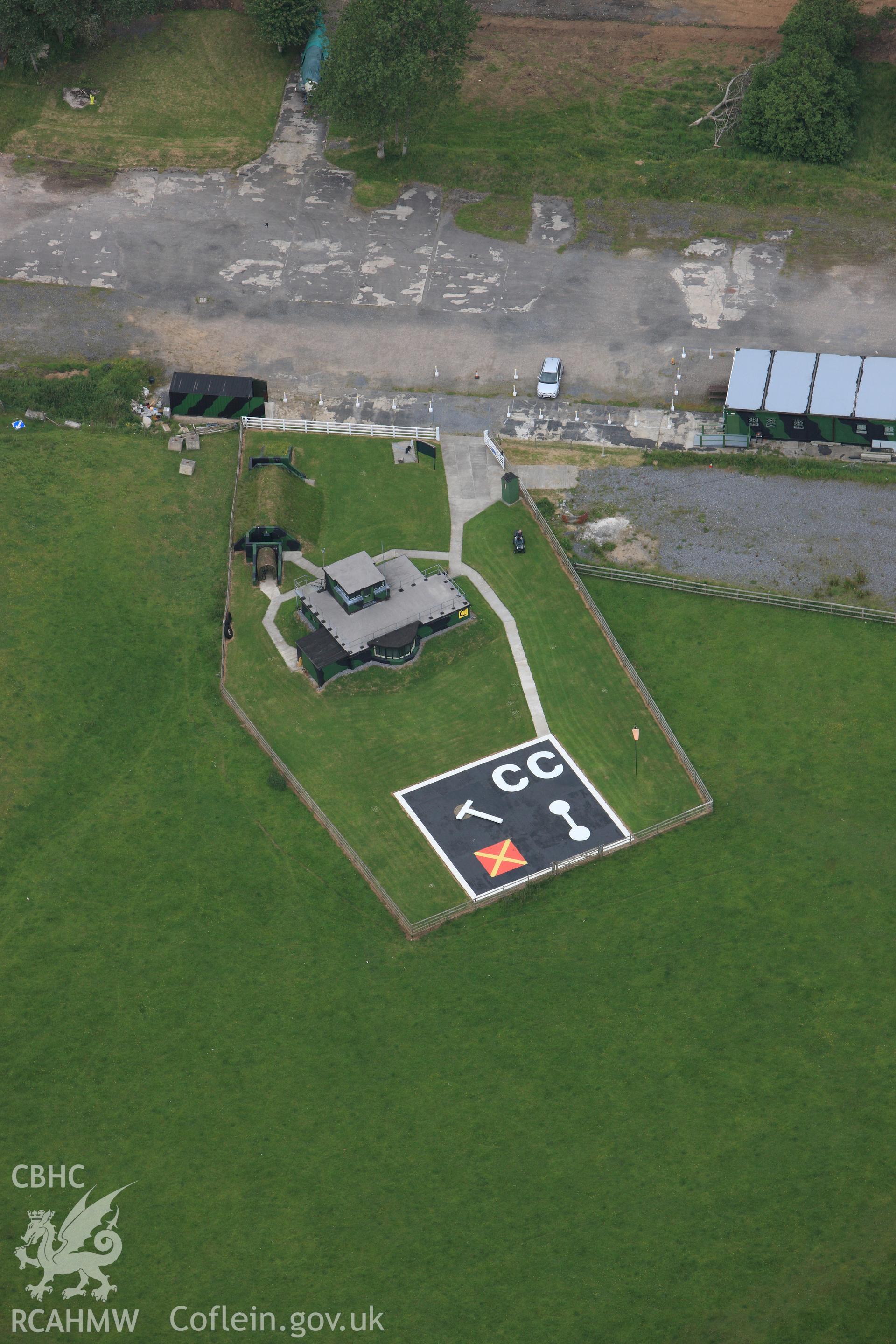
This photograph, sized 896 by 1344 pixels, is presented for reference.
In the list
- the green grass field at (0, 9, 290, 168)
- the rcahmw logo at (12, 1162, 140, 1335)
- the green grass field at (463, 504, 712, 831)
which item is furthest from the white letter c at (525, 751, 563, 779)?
the green grass field at (0, 9, 290, 168)

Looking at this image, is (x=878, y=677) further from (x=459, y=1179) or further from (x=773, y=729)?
(x=459, y=1179)

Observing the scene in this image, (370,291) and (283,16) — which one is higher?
(283,16)

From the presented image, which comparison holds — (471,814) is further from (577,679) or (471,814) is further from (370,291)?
(370,291)

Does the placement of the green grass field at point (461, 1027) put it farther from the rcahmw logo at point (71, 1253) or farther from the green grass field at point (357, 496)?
the green grass field at point (357, 496)

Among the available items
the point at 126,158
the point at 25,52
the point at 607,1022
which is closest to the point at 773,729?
the point at 607,1022

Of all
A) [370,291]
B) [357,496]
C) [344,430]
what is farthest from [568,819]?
[370,291]
